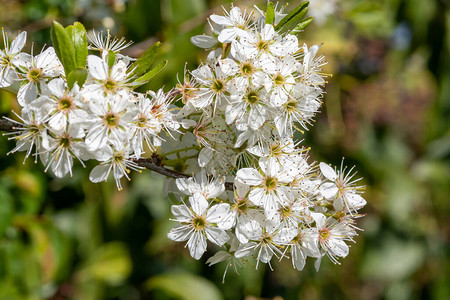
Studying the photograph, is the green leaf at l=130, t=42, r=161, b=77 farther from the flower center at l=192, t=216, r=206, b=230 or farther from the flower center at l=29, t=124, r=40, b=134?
the flower center at l=192, t=216, r=206, b=230

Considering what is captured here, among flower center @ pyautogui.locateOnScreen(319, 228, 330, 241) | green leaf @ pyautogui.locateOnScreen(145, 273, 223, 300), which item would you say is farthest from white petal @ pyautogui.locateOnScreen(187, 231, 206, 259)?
green leaf @ pyautogui.locateOnScreen(145, 273, 223, 300)

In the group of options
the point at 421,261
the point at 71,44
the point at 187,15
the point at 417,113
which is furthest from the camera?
the point at 417,113

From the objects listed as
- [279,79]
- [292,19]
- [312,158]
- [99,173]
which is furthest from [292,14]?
[312,158]

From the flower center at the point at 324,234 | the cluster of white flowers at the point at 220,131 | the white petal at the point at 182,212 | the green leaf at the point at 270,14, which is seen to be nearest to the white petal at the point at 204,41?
the cluster of white flowers at the point at 220,131

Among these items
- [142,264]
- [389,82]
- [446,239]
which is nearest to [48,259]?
[142,264]

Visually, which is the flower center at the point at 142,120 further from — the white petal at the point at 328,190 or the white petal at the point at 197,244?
the white petal at the point at 328,190

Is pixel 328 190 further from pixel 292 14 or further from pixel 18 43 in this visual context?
pixel 18 43

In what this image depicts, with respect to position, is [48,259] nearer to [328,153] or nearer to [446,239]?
[328,153]
